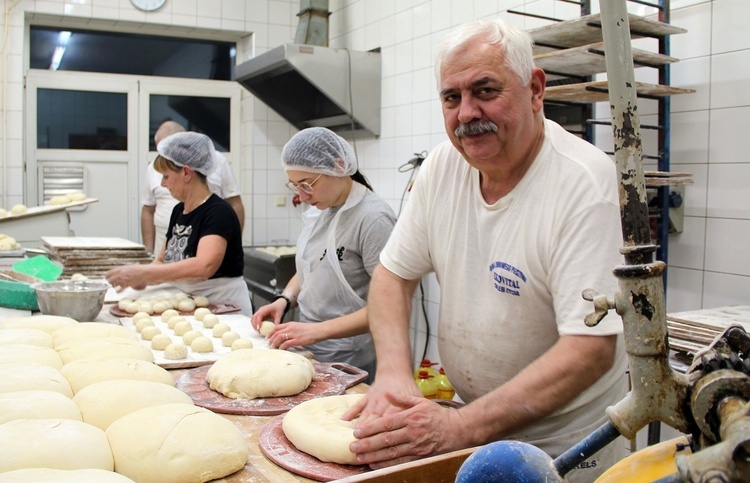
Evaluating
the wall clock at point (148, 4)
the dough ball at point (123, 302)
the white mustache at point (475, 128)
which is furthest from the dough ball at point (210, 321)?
the wall clock at point (148, 4)

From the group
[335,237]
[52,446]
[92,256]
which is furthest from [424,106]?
[52,446]

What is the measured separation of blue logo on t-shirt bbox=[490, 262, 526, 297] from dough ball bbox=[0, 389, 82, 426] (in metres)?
0.93

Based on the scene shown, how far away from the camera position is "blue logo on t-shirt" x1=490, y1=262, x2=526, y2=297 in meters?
1.42

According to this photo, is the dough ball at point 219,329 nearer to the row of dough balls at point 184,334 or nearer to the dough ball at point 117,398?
the row of dough balls at point 184,334

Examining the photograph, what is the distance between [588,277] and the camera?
49.8 inches

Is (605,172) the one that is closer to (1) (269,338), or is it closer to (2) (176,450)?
(2) (176,450)

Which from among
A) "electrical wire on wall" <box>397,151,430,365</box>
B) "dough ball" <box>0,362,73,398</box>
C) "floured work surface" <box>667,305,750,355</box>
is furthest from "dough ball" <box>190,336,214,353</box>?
"electrical wire on wall" <box>397,151,430,365</box>

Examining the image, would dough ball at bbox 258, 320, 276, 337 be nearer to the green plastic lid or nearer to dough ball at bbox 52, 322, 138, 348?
dough ball at bbox 52, 322, 138, 348

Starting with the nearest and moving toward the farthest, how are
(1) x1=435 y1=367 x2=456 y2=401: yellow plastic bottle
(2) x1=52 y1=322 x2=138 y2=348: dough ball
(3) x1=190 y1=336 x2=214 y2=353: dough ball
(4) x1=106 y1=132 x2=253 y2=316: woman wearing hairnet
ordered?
1. (2) x1=52 y1=322 x2=138 y2=348: dough ball
2. (3) x1=190 y1=336 x2=214 y2=353: dough ball
3. (4) x1=106 y1=132 x2=253 y2=316: woman wearing hairnet
4. (1) x1=435 y1=367 x2=456 y2=401: yellow plastic bottle

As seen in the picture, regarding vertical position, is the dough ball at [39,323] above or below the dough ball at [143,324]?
above

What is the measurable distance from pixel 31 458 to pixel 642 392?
986 mm

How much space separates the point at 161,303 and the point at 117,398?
127cm

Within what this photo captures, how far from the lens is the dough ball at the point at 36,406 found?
1.24 metres

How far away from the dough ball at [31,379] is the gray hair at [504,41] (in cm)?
112
